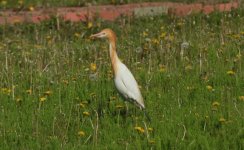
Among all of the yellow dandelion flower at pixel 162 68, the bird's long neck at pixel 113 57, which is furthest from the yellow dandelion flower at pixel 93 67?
the bird's long neck at pixel 113 57

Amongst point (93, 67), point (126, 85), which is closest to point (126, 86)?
point (126, 85)

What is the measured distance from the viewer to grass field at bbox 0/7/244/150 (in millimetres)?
6734

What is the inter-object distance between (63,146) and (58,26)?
677 cm

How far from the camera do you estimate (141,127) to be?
6.98 metres

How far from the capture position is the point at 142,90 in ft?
27.4

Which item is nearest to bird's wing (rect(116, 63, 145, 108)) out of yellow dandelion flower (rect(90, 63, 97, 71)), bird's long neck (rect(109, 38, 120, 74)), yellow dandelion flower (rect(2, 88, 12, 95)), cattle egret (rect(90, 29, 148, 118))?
cattle egret (rect(90, 29, 148, 118))

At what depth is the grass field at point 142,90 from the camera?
673 cm

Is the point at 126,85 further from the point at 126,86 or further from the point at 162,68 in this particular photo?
the point at 162,68

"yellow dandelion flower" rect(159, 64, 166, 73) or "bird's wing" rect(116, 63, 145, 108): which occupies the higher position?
"bird's wing" rect(116, 63, 145, 108)

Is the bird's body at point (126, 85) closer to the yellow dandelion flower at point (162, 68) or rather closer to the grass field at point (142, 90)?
the grass field at point (142, 90)

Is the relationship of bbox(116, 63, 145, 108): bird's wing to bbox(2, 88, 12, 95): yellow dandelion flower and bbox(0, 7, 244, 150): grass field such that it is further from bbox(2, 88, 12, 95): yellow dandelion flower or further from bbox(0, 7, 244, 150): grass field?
bbox(2, 88, 12, 95): yellow dandelion flower

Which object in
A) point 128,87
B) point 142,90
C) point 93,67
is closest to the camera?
point 128,87

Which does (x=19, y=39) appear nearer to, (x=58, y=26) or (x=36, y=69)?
(x=58, y=26)

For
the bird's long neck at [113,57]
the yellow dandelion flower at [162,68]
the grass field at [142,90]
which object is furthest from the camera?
the yellow dandelion flower at [162,68]
